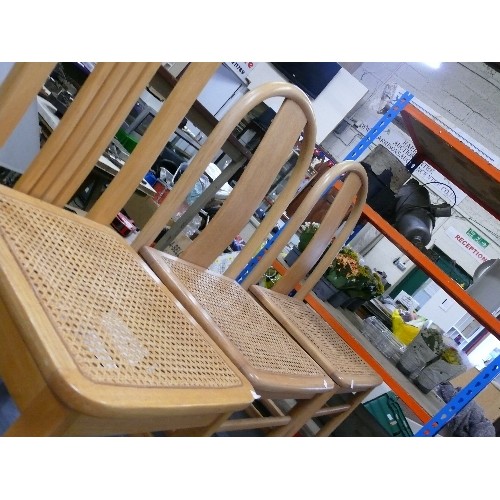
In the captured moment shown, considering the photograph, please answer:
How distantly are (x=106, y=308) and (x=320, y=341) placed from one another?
76 cm

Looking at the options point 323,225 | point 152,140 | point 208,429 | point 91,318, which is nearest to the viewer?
point 91,318

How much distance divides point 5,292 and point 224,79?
4550 millimetres

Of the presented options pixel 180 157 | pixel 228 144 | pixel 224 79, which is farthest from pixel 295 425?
pixel 224 79

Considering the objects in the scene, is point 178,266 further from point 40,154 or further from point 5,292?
point 5,292

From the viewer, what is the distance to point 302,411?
1.10 metres

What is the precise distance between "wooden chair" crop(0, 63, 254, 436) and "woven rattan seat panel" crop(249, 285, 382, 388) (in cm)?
46

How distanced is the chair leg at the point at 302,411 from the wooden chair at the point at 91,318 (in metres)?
0.42

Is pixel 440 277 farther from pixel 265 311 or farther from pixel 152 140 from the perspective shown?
pixel 152 140

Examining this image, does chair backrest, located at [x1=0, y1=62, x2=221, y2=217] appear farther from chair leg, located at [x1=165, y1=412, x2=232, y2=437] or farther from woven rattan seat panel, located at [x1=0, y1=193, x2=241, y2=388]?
chair leg, located at [x1=165, y1=412, x2=232, y2=437]

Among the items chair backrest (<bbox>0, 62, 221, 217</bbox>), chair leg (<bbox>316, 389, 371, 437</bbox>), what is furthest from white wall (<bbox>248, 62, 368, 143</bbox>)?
chair backrest (<bbox>0, 62, 221, 217</bbox>)

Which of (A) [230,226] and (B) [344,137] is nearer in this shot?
(A) [230,226]

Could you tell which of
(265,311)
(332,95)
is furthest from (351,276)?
(332,95)

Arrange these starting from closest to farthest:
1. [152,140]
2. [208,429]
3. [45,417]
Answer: [45,417], [208,429], [152,140]

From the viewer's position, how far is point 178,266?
958 mm
